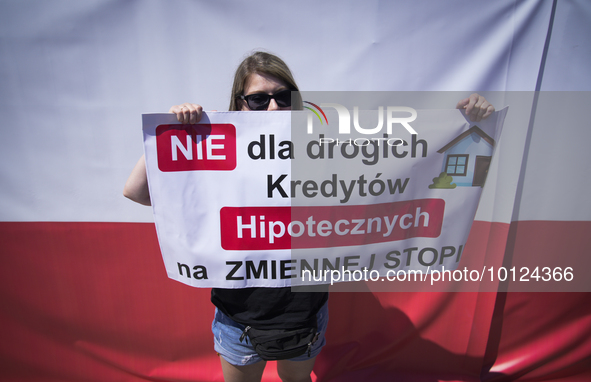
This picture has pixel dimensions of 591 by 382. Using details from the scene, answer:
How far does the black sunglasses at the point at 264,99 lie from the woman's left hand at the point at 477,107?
696 mm

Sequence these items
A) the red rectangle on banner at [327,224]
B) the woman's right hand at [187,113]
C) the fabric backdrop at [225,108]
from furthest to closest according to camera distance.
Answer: the fabric backdrop at [225,108] < the red rectangle on banner at [327,224] < the woman's right hand at [187,113]

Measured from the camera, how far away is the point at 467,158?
1174mm

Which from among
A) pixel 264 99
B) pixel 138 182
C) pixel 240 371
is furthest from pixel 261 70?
pixel 240 371

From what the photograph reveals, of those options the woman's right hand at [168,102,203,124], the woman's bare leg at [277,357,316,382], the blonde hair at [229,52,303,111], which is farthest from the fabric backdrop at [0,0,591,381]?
the woman's bare leg at [277,357,316,382]

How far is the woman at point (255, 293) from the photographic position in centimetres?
106

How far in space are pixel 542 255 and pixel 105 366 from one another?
9.34 ft

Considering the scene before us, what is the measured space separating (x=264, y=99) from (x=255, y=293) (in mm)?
758

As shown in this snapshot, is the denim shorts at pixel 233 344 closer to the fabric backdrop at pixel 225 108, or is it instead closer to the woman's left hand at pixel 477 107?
the fabric backdrop at pixel 225 108

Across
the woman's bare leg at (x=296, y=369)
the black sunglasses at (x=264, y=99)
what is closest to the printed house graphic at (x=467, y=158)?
the black sunglasses at (x=264, y=99)

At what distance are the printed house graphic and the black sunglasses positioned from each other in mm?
658

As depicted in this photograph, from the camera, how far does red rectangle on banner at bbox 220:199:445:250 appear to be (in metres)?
1.14

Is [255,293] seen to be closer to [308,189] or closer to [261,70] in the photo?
[308,189]

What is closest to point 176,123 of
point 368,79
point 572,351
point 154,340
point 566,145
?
point 368,79

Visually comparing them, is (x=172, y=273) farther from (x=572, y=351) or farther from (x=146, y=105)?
(x=572, y=351)
